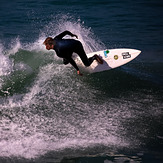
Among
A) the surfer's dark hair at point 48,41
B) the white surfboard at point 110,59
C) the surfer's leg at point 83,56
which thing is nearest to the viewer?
the surfer's dark hair at point 48,41

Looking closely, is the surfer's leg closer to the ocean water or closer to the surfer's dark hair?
the ocean water

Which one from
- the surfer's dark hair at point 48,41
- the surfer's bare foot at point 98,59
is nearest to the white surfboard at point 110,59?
the surfer's bare foot at point 98,59

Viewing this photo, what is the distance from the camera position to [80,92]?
8172 mm

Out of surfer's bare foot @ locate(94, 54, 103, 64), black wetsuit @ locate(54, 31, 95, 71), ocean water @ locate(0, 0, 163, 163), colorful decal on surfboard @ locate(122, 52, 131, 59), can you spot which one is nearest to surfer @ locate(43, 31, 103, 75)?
black wetsuit @ locate(54, 31, 95, 71)

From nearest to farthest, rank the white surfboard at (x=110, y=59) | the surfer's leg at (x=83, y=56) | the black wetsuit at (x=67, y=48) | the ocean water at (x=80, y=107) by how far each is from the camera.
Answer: the ocean water at (x=80, y=107) < the black wetsuit at (x=67, y=48) < the surfer's leg at (x=83, y=56) < the white surfboard at (x=110, y=59)

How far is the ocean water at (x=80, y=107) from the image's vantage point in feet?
18.9

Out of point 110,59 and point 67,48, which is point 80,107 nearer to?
point 67,48

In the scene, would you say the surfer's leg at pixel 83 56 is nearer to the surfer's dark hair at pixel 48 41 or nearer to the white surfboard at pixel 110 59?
the white surfboard at pixel 110 59

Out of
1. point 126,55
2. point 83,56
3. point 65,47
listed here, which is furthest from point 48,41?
point 126,55

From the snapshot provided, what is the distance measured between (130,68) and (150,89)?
76.4 inches

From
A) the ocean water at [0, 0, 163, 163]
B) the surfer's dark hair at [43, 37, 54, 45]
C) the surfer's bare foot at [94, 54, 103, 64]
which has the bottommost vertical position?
the ocean water at [0, 0, 163, 163]

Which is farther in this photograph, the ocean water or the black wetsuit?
the black wetsuit

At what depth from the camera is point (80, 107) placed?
7.38 metres

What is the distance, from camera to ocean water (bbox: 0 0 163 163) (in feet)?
18.9
